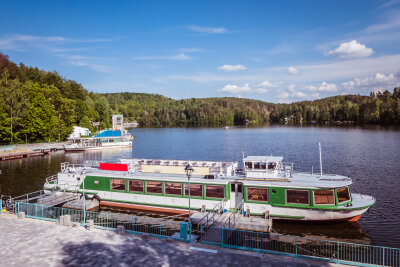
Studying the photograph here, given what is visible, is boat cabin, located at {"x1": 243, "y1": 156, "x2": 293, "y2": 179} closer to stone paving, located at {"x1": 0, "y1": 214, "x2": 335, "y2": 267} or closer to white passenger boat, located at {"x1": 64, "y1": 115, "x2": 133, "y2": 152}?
stone paving, located at {"x1": 0, "y1": 214, "x2": 335, "y2": 267}

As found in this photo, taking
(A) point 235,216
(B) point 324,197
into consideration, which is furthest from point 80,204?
(B) point 324,197

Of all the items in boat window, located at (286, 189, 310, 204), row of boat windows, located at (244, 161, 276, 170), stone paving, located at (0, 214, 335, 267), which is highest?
row of boat windows, located at (244, 161, 276, 170)

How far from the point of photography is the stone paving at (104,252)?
14.9 metres

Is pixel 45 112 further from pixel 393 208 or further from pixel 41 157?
pixel 393 208

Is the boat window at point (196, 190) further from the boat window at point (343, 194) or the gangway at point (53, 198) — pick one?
the gangway at point (53, 198)

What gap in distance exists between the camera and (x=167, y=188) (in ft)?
92.6

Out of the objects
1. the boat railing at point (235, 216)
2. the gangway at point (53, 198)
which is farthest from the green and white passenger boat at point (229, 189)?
the gangway at point (53, 198)

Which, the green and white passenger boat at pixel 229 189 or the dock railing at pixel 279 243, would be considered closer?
the dock railing at pixel 279 243

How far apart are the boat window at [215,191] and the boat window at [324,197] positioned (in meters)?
7.86

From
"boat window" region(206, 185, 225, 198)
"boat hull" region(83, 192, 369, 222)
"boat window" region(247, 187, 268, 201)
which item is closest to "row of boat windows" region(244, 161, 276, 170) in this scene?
"boat window" region(247, 187, 268, 201)

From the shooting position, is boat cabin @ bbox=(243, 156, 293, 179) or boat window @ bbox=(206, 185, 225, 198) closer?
boat window @ bbox=(206, 185, 225, 198)

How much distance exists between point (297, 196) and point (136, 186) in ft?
51.4

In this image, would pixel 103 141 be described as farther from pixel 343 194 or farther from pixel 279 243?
pixel 343 194

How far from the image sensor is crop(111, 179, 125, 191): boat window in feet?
99.8
